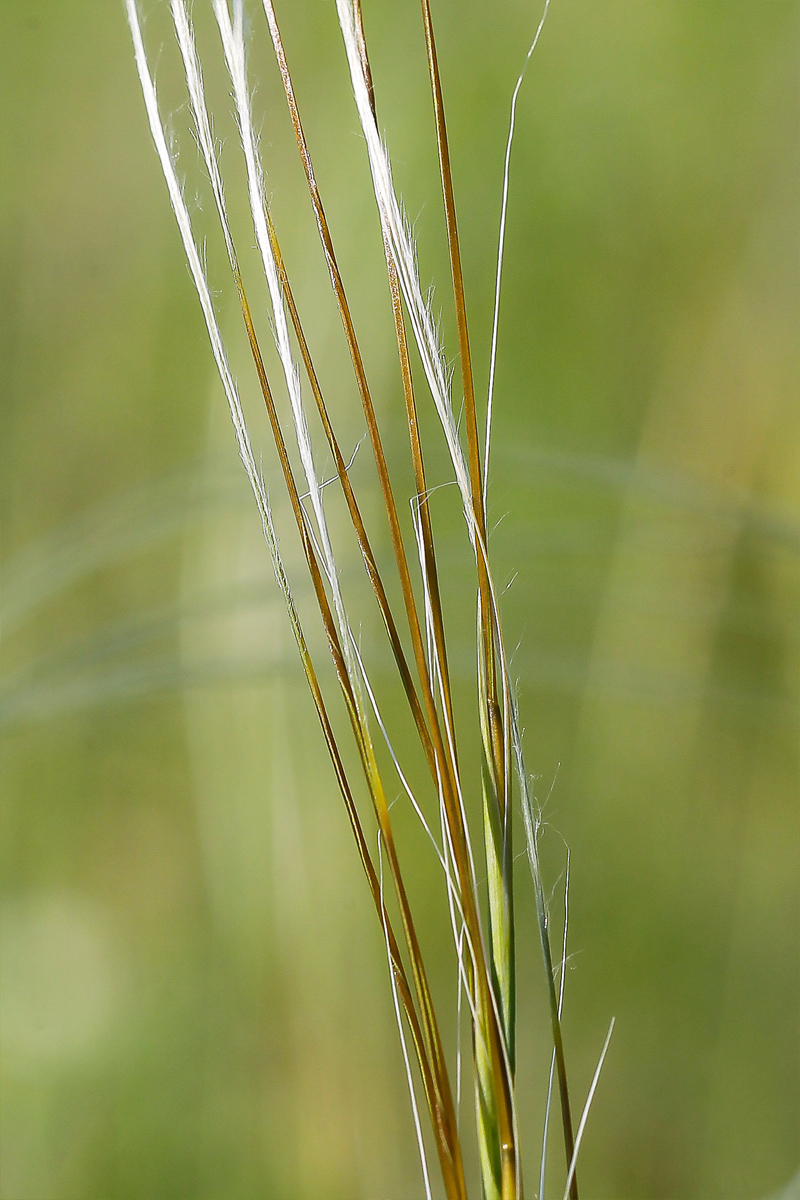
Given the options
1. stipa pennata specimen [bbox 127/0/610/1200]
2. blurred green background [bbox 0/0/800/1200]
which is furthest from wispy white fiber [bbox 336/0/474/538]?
blurred green background [bbox 0/0/800/1200]

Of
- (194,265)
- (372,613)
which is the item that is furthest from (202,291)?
(372,613)

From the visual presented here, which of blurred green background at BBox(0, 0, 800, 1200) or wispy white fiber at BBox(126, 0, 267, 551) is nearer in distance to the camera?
wispy white fiber at BBox(126, 0, 267, 551)

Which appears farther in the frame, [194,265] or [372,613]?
[372,613]

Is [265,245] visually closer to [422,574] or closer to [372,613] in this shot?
[422,574]

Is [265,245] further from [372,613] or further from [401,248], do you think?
[372,613]

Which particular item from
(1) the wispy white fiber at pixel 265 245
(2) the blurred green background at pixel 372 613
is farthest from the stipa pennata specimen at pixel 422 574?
(2) the blurred green background at pixel 372 613

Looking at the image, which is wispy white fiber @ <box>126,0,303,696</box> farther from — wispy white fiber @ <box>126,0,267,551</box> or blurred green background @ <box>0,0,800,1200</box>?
blurred green background @ <box>0,0,800,1200</box>

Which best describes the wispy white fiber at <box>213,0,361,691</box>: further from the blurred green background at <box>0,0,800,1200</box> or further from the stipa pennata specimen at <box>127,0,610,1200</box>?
the blurred green background at <box>0,0,800,1200</box>

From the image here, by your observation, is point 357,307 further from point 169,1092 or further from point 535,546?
point 169,1092
